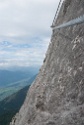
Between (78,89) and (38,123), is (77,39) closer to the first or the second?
(78,89)

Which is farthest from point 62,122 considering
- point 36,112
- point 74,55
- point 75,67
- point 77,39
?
point 36,112

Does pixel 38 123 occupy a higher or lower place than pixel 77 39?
lower

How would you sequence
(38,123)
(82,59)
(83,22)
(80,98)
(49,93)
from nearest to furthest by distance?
(80,98), (82,59), (83,22), (38,123), (49,93)

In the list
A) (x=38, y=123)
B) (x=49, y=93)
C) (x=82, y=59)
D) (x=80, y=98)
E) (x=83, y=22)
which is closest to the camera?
(x=80, y=98)

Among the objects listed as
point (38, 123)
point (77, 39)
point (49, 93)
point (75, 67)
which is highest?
point (77, 39)

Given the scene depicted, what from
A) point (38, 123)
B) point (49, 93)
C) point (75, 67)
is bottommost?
point (38, 123)

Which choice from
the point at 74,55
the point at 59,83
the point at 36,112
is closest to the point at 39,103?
the point at 36,112

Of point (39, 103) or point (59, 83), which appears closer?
point (59, 83)

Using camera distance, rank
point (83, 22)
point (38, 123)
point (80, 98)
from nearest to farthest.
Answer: point (80, 98) < point (83, 22) < point (38, 123)

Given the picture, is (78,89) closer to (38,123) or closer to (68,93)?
(68,93)
